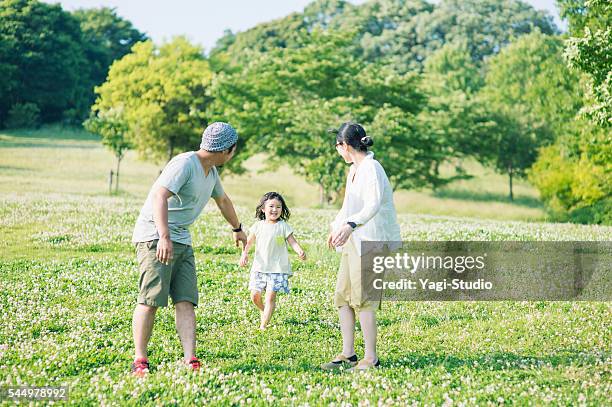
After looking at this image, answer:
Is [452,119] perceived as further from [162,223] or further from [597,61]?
[162,223]

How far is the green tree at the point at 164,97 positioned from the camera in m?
47.0

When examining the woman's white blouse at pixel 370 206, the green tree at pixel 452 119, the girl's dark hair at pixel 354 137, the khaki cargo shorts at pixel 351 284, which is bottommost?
the khaki cargo shorts at pixel 351 284

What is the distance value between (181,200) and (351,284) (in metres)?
2.09

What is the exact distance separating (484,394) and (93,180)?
1721 inches

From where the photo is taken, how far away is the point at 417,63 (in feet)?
267

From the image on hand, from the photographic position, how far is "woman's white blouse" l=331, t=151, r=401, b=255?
705cm

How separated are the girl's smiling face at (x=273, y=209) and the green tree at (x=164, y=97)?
3701 centimetres

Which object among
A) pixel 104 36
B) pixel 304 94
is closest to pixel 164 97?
pixel 304 94

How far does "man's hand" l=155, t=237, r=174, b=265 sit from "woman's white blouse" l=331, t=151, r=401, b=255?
5.97 feet

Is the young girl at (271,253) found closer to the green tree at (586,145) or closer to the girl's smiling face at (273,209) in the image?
the girl's smiling face at (273,209)

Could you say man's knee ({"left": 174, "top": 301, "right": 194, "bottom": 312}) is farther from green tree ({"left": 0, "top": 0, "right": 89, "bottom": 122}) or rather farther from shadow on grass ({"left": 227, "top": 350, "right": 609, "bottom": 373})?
green tree ({"left": 0, "top": 0, "right": 89, "bottom": 122})

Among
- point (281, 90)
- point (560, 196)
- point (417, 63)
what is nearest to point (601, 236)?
point (560, 196)

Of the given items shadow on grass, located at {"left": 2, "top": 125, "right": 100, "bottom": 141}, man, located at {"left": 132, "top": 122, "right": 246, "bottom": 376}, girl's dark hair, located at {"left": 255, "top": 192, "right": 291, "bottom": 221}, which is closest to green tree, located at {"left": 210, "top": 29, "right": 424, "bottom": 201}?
shadow on grass, located at {"left": 2, "top": 125, "right": 100, "bottom": 141}

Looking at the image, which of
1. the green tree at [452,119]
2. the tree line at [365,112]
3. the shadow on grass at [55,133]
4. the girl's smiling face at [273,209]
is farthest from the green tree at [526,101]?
the girl's smiling face at [273,209]
